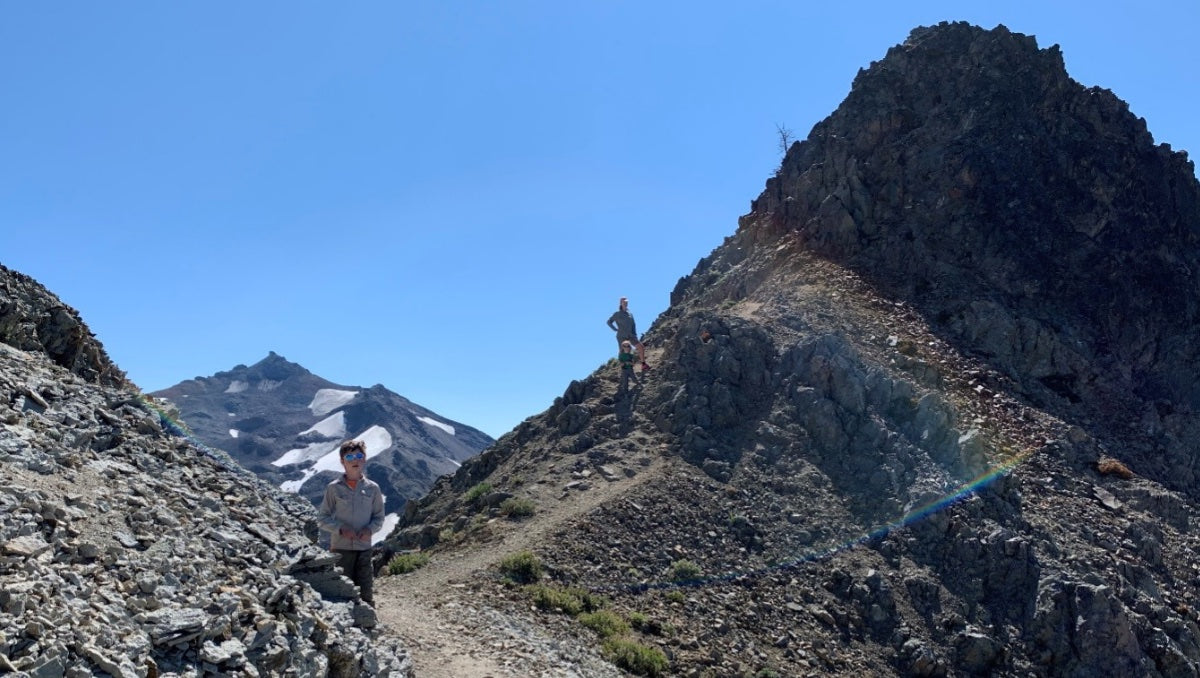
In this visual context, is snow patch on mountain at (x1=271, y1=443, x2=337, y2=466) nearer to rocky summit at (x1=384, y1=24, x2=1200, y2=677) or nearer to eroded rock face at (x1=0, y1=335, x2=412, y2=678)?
rocky summit at (x1=384, y1=24, x2=1200, y2=677)

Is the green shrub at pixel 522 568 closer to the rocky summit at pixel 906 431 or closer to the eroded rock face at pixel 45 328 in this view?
the rocky summit at pixel 906 431

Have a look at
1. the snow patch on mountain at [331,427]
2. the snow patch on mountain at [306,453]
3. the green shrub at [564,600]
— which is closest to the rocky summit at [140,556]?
the green shrub at [564,600]

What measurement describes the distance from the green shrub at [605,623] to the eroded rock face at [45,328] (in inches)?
417

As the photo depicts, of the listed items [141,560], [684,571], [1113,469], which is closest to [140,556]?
[141,560]

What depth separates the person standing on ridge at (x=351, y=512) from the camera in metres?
12.9

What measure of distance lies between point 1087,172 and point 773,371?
62.1ft

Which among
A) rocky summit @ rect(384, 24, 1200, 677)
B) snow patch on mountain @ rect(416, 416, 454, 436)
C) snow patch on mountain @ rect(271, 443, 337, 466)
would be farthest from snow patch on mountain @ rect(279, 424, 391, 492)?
rocky summit @ rect(384, 24, 1200, 677)

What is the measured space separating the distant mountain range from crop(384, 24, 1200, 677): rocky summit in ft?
194

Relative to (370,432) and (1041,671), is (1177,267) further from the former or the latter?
(370,432)

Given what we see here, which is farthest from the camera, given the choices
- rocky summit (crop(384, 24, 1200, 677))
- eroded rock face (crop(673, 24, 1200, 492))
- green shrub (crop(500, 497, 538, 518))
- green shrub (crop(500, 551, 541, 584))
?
eroded rock face (crop(673, 24, 1200, 492))

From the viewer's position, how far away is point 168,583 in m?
9.31

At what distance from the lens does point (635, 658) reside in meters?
16.4

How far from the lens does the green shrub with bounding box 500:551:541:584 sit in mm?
18984

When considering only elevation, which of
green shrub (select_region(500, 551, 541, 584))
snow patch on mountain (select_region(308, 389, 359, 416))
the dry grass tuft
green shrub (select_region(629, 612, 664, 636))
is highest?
snow patch on mountain (select_region(308, 389, 359, 416))
